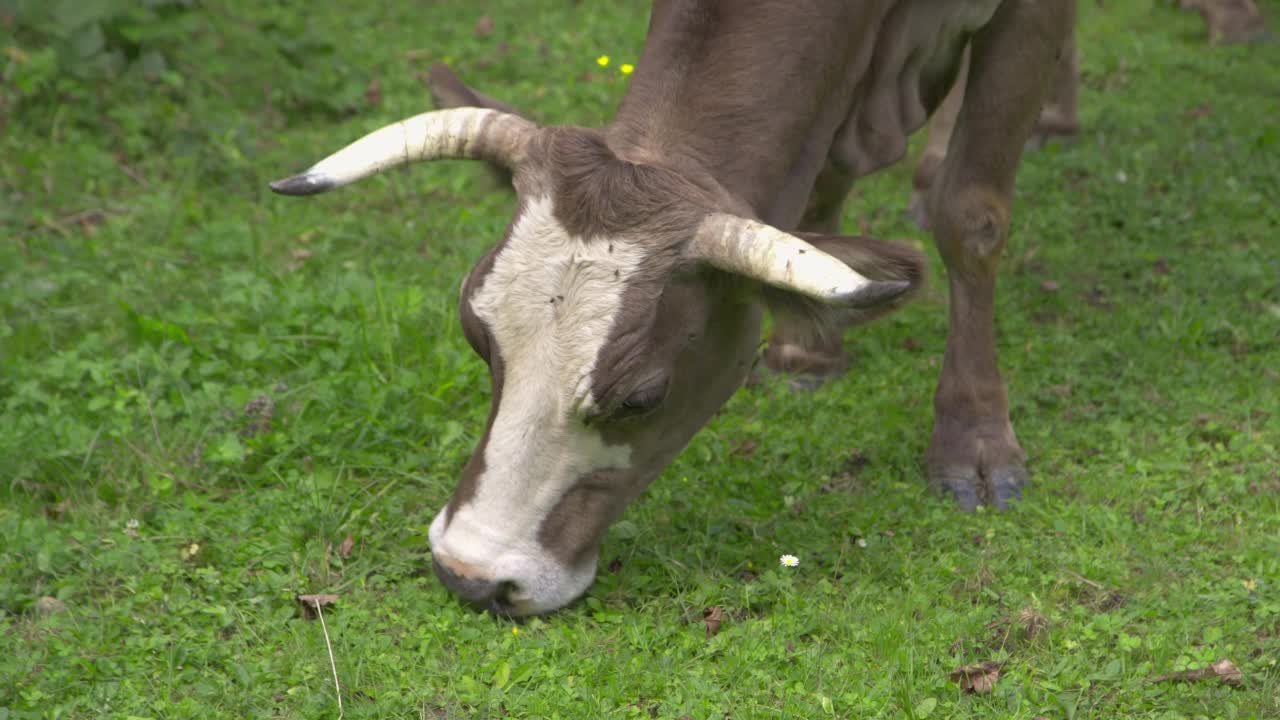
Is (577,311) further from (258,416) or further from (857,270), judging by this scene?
(258,416)

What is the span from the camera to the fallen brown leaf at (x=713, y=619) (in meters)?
3.95

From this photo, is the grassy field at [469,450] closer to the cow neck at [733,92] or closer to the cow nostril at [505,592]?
the cow nostril at [505,592]

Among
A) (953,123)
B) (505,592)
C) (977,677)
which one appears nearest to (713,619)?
(505,592)

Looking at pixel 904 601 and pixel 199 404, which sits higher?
pixel 904 601

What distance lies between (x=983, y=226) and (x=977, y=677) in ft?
6.12

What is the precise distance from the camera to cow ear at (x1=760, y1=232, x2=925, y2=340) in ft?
12.2

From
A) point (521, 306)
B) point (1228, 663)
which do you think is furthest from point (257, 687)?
point (1228, 663)

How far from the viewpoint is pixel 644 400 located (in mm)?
3785

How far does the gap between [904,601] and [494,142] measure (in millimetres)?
1750

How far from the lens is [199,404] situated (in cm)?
508

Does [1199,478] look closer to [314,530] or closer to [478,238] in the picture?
[314,530]

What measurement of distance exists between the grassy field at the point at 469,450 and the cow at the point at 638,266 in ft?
0.85

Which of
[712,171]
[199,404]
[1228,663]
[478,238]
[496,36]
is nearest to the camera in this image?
[1228,663]

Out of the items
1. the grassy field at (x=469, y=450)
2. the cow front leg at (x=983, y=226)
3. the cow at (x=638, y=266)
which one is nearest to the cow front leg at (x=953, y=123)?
the grassy field at (x=469, y=450)
